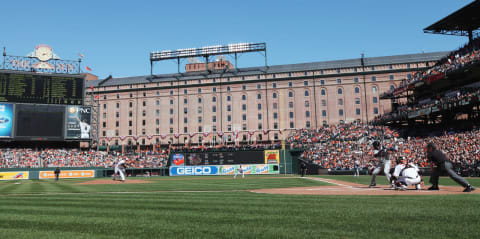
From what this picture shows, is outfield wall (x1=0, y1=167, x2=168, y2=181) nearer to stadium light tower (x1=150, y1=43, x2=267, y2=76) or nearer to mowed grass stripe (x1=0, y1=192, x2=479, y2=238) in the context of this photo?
stadium light tower (x1=150, y1=43, x2=267, y2=76)

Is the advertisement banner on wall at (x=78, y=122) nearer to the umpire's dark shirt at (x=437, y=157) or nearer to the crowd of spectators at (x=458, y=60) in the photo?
the crowd of spectators at (x=458, y=60)

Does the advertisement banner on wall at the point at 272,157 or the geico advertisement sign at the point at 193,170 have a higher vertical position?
the advertisement banner on wall at the point at 272,157

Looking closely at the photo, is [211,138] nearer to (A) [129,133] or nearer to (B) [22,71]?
(A) [129,133]

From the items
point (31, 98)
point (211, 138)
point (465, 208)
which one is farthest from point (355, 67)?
point (465, 208)

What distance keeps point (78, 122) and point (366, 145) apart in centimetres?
4629

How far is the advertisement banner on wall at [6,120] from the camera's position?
59.3m

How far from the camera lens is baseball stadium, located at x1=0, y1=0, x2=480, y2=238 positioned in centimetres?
829

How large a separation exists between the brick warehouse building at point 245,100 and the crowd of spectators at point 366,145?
38.8ft

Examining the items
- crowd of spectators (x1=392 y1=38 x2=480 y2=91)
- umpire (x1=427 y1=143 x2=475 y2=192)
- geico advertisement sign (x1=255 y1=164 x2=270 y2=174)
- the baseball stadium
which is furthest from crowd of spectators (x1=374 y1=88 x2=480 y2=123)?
umpire (x1=427 y1=143 x2=475 y2=192)

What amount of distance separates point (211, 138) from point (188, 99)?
10548mm

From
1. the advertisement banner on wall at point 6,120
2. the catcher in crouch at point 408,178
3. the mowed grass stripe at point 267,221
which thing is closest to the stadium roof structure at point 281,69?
the advertisement banner on wall at point 6,120

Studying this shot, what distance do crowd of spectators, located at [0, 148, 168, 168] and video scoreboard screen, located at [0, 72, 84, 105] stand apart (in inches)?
322

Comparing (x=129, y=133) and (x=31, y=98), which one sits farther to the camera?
(x=129, y=133)

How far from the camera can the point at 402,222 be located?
7.32 m
